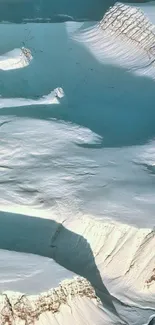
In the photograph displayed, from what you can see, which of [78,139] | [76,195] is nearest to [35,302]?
[76,195]

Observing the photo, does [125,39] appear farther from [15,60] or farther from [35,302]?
[35,302]

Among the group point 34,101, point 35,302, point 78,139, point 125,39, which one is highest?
point 125,39

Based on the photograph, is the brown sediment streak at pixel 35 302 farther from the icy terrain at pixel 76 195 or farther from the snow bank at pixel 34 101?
the snow bank at pixel 34 101

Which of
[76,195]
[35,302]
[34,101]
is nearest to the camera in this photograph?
[35,302]

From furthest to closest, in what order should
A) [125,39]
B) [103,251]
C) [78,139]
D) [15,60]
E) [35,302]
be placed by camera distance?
[125,39] < [15,60] < [78,139] < [103,251] < [35,302]

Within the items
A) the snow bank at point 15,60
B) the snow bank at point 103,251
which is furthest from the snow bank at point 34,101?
the snow bank at point 103,251

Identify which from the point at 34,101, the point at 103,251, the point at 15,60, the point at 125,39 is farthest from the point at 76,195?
the point at 125,39

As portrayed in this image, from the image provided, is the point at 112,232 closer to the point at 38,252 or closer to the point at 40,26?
the point at 38,252

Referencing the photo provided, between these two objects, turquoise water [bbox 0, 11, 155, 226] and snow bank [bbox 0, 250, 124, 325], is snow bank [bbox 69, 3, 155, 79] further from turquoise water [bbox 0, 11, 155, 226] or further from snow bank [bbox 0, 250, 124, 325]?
snow bank [bbox 0, 250, 124, 325]

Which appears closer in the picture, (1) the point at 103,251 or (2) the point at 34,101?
(1) the point at 103,251

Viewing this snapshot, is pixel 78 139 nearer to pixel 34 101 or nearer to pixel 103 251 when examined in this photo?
pixel 34 101

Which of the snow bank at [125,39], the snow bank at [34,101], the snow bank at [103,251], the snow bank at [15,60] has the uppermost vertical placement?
the snow bank at [125,39]

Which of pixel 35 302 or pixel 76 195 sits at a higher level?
pixel 76 195
